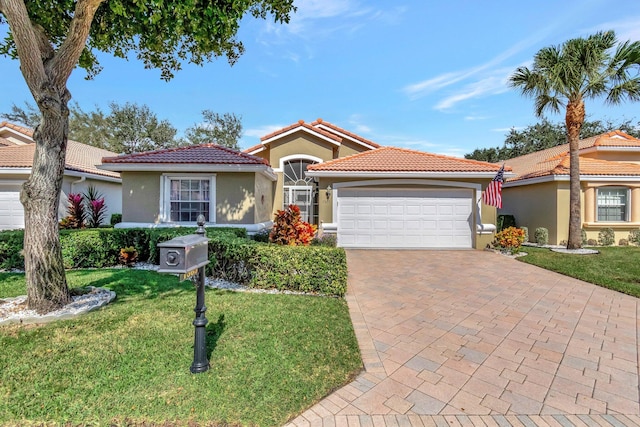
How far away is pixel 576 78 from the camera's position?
437 inches

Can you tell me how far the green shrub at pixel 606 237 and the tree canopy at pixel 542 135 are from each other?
26583mm

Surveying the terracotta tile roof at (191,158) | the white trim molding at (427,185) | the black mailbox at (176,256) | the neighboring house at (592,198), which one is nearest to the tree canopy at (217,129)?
the terracotta tile roof at (191,158)

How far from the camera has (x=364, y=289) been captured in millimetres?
6645

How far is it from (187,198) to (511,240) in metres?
12.6

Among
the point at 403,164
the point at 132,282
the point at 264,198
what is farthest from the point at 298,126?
the point at 132,282

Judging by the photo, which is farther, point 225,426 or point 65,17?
point 65,17

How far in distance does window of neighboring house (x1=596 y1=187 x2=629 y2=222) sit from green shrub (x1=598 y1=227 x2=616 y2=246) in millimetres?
558

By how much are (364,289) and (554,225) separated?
1196cm

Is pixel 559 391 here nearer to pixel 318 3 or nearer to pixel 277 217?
pixel 277 217

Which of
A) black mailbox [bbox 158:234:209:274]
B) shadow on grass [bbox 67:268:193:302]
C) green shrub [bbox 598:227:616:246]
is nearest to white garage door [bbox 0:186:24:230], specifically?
shadow on grass [bbox 67:268:193:302]

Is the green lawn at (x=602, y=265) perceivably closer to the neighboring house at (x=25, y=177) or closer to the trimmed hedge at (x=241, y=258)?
the trimmed hedge at (x=241, y=258)

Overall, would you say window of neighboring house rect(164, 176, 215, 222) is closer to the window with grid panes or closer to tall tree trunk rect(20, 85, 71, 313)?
the window with grid panes

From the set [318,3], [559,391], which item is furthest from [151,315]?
[318,3]

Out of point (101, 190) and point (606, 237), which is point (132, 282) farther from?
point (606, 237)
